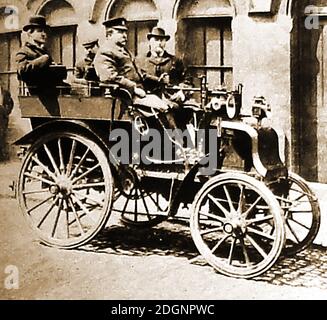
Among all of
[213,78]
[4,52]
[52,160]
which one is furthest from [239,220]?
[4,52]

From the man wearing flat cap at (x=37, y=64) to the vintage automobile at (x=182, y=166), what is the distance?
0.26ft

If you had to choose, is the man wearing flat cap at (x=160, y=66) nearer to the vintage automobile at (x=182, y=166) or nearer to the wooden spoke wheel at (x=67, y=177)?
the vintage automobile at (x=182, y=166)

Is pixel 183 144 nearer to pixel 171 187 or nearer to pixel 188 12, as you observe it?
pixel 171 187

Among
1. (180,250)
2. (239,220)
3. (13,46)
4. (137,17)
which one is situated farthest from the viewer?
(13,46)

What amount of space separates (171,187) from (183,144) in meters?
0.26

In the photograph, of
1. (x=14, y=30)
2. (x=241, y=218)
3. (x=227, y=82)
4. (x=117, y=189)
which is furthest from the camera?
(x=14, y=30)

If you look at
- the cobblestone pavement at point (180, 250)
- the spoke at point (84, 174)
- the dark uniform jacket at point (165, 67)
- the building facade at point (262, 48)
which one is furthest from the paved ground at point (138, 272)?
the building facade at point (262, 48)

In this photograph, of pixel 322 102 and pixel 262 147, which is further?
pixel 322 102

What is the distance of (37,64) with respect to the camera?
364 cm

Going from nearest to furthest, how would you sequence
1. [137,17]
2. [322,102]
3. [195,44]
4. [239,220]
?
[239,220], [322,102], [195,44], [137,17]
